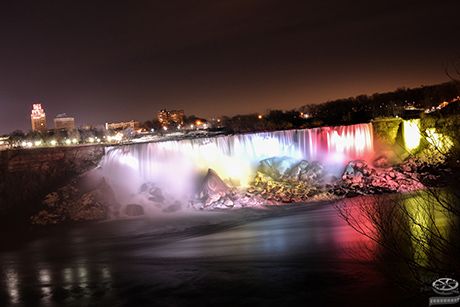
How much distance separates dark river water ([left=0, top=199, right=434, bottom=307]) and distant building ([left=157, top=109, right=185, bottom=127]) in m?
99.2

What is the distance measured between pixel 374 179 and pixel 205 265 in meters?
17.3

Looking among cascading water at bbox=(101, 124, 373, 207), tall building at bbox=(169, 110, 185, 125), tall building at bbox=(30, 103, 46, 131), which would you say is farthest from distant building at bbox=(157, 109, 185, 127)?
cascading water at bbox=(101, 124, 373, 207)

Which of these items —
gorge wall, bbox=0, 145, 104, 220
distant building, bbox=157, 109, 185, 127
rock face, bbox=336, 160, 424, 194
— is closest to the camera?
rock face, bbox=336, 160, 424, 194

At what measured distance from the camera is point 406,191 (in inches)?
1127

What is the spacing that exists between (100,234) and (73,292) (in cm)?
976

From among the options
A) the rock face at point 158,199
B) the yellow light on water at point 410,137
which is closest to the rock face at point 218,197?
the rock face at point 158,199

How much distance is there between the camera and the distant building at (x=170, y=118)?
413 ft

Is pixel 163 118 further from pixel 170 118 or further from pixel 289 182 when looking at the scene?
pixel 289 182

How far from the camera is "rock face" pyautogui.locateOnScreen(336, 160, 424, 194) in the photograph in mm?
29469

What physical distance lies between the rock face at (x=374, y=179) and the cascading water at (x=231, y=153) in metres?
2.52

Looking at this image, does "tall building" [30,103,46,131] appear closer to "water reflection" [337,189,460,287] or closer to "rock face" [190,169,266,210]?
"rock face" [190,169,266,210]

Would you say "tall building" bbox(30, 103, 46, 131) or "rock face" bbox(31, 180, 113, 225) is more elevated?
"tall building" bbox(30, 103, 46, 131)

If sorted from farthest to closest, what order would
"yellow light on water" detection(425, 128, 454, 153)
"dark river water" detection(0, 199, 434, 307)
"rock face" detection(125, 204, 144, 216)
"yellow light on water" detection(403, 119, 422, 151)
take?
"yellow light on water" detection(403, 119, 422, 151) → "rock face" detection(125, 204, 144, 216) → "dark river water" detection(0, 199, 434, 307) → "yellow light on water" detection(425, 128, 454, 153)

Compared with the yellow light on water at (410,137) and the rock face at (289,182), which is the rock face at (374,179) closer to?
the rock face at (289,182)
